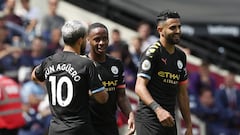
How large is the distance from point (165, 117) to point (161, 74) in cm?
70

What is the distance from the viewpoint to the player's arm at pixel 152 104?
805 cm

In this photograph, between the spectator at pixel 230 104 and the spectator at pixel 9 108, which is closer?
the spectator at pixel 9 108

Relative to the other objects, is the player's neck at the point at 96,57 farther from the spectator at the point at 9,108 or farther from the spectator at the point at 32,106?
the spectator at the point at 32,106

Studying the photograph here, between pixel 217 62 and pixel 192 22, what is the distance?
3.53 feet

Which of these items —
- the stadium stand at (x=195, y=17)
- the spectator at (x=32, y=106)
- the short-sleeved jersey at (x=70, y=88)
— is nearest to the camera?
the short-sleeved jersey at (x=70, y=88)

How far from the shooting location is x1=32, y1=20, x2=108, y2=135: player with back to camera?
25.0 feet

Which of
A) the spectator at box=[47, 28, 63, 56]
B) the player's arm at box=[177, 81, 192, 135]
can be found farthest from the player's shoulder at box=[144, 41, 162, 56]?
the spectator at box=[47, 28, 63, 56]

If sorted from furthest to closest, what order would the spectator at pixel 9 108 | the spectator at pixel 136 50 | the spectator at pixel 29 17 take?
the spectator at pixel 136 50, the spectator at pixel 29 17, the spectator at pixel 9 108

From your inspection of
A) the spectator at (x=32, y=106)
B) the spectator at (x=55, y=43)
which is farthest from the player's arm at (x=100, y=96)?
the spectator at (x=55, y=43)

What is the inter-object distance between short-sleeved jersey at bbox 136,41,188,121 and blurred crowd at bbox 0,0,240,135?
393cm

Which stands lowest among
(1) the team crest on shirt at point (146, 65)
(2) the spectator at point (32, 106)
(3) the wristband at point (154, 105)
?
(2) the spectator at point (32, 106)

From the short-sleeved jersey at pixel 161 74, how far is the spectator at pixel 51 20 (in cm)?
611

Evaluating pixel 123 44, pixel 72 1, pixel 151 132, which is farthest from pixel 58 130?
pixel 72 1

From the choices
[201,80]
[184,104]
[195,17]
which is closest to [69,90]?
[184,104]
